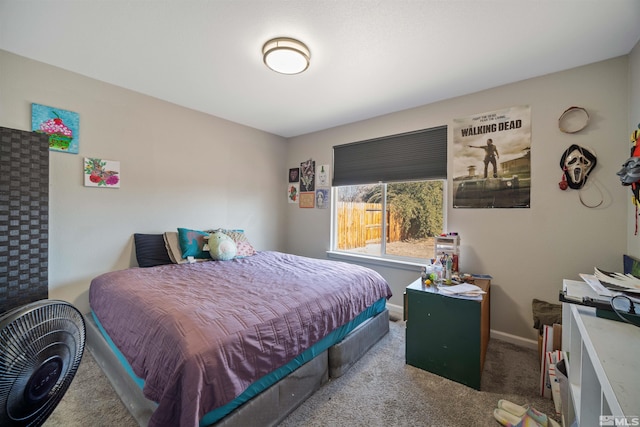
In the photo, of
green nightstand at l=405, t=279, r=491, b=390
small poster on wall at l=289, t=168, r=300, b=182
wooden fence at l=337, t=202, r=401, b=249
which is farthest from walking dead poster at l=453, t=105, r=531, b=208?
small poster on wall at l=289, t=168, r=300, b=182

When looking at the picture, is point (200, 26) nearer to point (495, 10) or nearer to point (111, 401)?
point (495, 10)

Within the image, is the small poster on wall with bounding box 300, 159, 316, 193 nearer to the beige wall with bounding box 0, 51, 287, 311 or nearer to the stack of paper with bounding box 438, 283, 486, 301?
the beige wall with bounding box 0, 51, 287, 311

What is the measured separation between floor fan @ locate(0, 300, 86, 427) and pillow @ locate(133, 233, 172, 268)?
5.91 ft

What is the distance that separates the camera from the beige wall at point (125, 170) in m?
2.16

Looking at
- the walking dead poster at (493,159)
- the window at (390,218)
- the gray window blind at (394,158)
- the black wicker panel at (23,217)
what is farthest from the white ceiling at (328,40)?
the window at (390,218)

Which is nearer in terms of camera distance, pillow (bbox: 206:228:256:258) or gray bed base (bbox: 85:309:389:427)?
gray bed base (bbox: 85:309:389:427)

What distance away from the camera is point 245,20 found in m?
1.61

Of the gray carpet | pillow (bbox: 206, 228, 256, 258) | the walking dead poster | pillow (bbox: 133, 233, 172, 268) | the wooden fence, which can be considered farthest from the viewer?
the wooden fence

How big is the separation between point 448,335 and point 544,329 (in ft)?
2.23

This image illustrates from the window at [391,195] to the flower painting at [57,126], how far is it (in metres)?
2.82

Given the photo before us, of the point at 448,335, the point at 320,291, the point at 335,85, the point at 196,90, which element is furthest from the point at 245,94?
the point at 448,335

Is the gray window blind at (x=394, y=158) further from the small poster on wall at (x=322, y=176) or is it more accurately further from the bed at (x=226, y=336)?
the bed at (x=226, y=336)

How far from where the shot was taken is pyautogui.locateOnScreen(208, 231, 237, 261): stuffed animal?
2.73m

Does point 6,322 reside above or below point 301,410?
above
